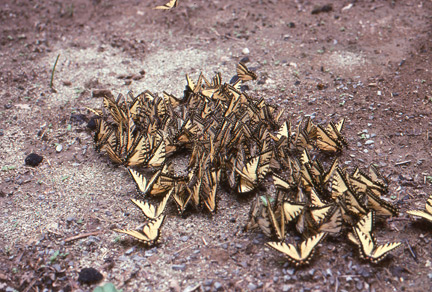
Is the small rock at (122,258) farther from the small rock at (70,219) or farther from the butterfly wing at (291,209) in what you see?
the butterfly wing at (291,209)

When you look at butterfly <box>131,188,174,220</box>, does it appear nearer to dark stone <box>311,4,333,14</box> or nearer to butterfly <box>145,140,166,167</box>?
butterfly <box>145,140,166,167</box>

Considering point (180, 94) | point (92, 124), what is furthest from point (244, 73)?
point (92, 124)

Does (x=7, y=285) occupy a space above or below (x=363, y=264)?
below

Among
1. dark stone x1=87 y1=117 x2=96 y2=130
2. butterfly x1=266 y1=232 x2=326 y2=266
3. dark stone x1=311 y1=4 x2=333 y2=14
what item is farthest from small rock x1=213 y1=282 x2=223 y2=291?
dark stone x1=311 y1=4 x2=333 y2=14

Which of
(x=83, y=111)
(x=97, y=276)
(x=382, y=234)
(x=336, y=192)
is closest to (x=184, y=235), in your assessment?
(x=97, y=276)

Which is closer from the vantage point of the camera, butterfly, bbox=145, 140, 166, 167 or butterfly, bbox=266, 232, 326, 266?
butterfly, bbox=266, 232, 326, 266

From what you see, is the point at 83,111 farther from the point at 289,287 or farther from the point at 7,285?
the point at 289,287
